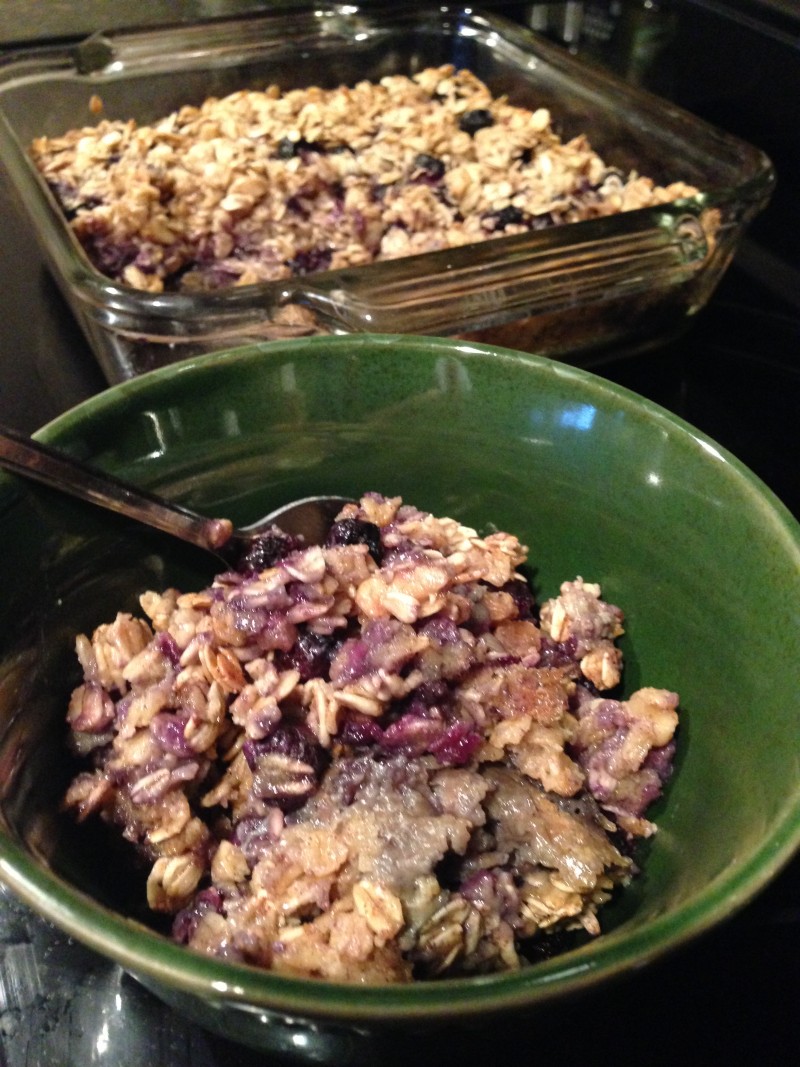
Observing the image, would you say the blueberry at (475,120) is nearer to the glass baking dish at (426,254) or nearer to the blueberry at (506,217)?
the glass baking dish at (426,254)

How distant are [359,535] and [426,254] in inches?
16.7

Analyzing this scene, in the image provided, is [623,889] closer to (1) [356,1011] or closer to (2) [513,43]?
(1) [356,1011]

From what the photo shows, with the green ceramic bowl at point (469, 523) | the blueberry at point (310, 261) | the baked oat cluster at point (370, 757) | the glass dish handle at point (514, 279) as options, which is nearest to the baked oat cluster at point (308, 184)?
the blueberry at point (310, 261)

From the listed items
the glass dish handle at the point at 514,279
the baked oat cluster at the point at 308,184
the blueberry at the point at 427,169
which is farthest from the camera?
the blueberry at the point at 427,169

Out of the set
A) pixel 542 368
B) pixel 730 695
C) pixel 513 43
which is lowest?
pixel 730 695

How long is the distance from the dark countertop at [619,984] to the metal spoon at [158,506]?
33 centimetres

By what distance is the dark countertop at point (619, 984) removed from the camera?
0.64m

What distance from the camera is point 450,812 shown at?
0.64 metres

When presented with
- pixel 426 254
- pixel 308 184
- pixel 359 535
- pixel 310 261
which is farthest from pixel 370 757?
pixel 308 184

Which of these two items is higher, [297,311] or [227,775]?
[297,311]

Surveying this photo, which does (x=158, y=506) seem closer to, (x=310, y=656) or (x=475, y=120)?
(x=310, y=656)

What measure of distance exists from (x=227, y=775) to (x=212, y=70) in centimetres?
144

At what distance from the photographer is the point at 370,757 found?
68 centimetres

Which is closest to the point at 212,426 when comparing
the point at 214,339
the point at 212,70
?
the point at 214,339
